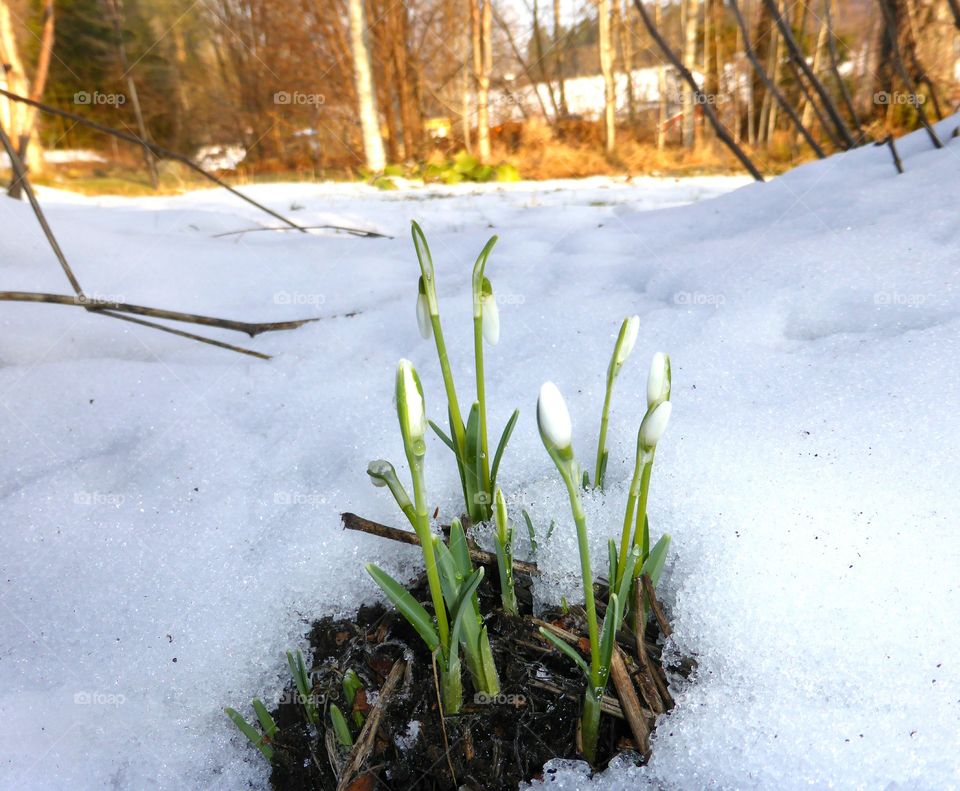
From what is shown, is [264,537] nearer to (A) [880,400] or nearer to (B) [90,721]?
(B) [90,721]

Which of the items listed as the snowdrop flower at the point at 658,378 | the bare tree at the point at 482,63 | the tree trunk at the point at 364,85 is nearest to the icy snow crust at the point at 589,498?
the snowdrop flower at the point at 658,378

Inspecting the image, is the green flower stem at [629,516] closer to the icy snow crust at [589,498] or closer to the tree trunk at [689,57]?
the icy snow crust at [589,498]

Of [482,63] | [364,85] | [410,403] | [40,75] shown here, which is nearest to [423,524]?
[410,403]

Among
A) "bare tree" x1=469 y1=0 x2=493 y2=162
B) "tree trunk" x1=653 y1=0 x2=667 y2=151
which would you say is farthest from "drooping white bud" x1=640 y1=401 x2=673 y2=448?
"tree trunk" x1=653 y1=0 x2=667 y2=151

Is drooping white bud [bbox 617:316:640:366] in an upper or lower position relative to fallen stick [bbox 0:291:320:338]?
lower

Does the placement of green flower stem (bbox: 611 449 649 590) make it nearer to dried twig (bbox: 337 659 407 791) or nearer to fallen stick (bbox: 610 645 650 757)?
fallen stick (bbox: 610 645 650 757)

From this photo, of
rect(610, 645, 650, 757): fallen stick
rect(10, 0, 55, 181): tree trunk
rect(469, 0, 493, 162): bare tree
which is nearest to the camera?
rect(610, 645, 650, 757): fallen stick
